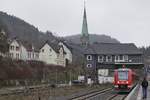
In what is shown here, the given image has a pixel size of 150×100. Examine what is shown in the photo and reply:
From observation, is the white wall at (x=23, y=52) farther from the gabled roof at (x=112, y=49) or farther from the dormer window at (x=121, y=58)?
the dormer window at (x=121, y=58)

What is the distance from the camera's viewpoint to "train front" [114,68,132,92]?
52625 mm

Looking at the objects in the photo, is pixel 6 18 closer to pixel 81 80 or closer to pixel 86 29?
pixel 86 29

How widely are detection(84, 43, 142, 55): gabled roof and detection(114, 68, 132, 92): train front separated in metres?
51.4

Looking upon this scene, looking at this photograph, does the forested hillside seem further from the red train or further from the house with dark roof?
the red train

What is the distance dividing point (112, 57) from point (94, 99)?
2739 inches

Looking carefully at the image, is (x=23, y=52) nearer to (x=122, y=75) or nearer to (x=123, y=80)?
(x=122, y=75)

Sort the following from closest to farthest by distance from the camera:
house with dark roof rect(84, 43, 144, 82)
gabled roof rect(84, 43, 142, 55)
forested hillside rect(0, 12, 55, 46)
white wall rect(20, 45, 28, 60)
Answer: house with dark roof rect(84, 43, 144, 82) < gabled roof rect(84, 43, 142, 55) < white wall rect(20, 45, 28, 60) < forested hillside rect(0, 12, 55, 46)

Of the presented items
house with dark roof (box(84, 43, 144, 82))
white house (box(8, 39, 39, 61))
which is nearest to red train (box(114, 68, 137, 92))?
house with dark roof (box(84, 43, 144, 82))

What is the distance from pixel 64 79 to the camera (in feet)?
280

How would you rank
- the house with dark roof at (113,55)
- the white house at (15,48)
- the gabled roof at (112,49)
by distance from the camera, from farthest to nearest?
1. the white house at (15,48)
2. the gabled roof at (112,49)
3. the house with dark roof at (113,55)

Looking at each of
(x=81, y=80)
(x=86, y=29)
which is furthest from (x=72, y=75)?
(x=86, y=29)

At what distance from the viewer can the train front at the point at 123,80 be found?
2072 inches

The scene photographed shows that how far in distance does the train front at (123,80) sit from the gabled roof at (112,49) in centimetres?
5143

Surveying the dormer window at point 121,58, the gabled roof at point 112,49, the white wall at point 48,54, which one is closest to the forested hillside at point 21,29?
the white wall at point 48,54
